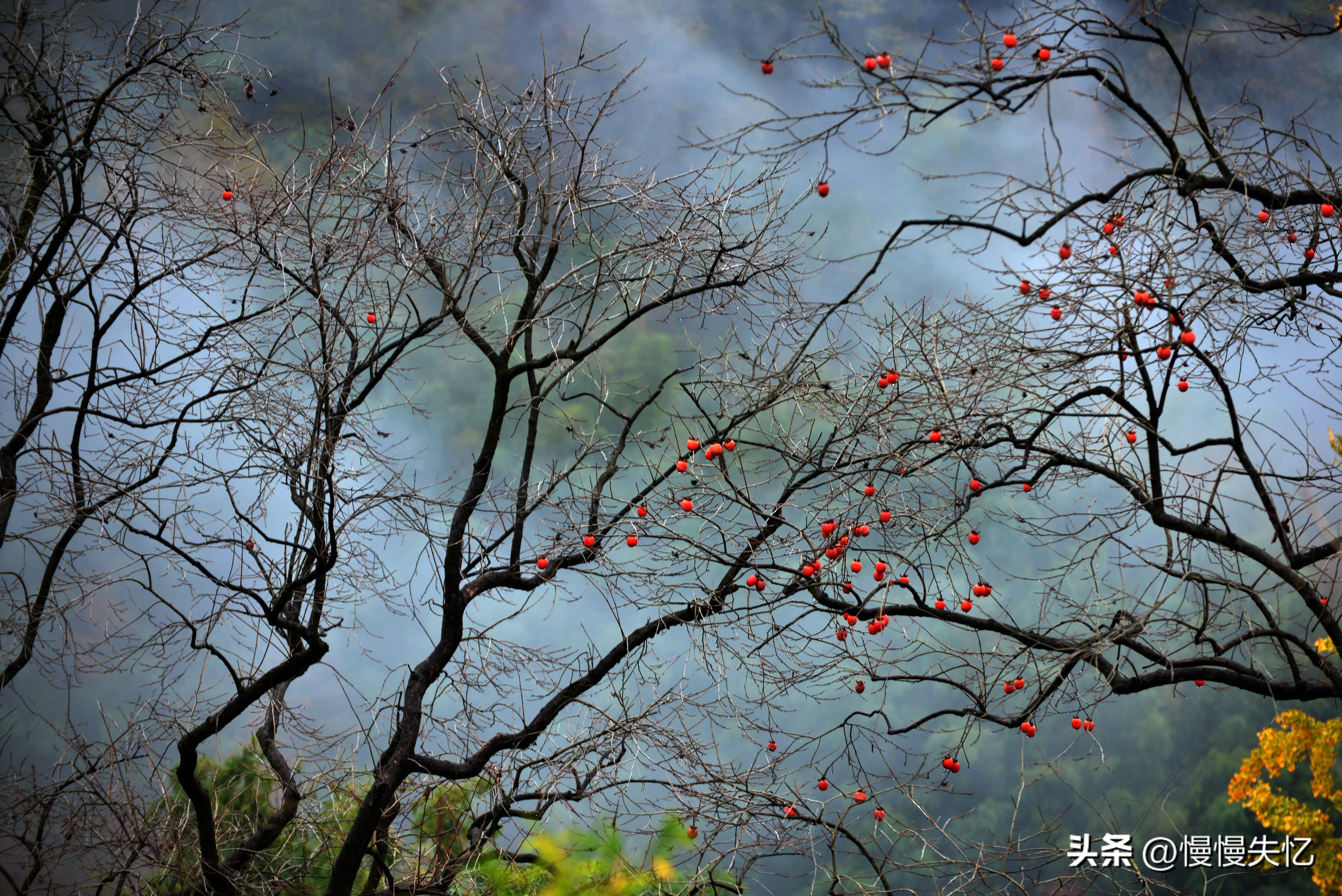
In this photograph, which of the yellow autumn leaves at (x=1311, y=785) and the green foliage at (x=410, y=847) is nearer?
the green foliage at (x=410, y=847)

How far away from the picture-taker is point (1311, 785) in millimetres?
7582

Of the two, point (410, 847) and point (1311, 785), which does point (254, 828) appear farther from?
point (1311, 785)

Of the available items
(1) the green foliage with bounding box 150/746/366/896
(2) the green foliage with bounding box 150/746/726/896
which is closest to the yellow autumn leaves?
(2) the green foliage with bounding box 150/746/726/896

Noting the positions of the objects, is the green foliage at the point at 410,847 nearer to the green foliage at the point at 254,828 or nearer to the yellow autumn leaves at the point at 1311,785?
the green foliage at the point at 254,828

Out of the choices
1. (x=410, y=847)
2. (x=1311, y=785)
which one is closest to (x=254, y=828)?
(x=410, y=847)

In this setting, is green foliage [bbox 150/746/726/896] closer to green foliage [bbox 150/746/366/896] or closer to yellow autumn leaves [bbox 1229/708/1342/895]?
green foliage [bbox 150/746/366/896]

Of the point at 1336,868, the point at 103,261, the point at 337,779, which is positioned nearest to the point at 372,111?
the point at 103,261

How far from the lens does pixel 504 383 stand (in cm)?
417

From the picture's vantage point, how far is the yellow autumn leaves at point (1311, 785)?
695 cm

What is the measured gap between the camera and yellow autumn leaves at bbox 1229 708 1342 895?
274 inches

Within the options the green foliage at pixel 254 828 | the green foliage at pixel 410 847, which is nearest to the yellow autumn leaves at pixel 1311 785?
the green foliage at pixel 410 847

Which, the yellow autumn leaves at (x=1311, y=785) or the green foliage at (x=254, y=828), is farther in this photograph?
the yellow autumn leaves at (x=1311, y=785)

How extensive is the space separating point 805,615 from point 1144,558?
112 cm

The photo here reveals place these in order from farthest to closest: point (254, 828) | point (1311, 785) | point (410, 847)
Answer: point (1311, 785) < point (254, 828) < point (410, 847)
